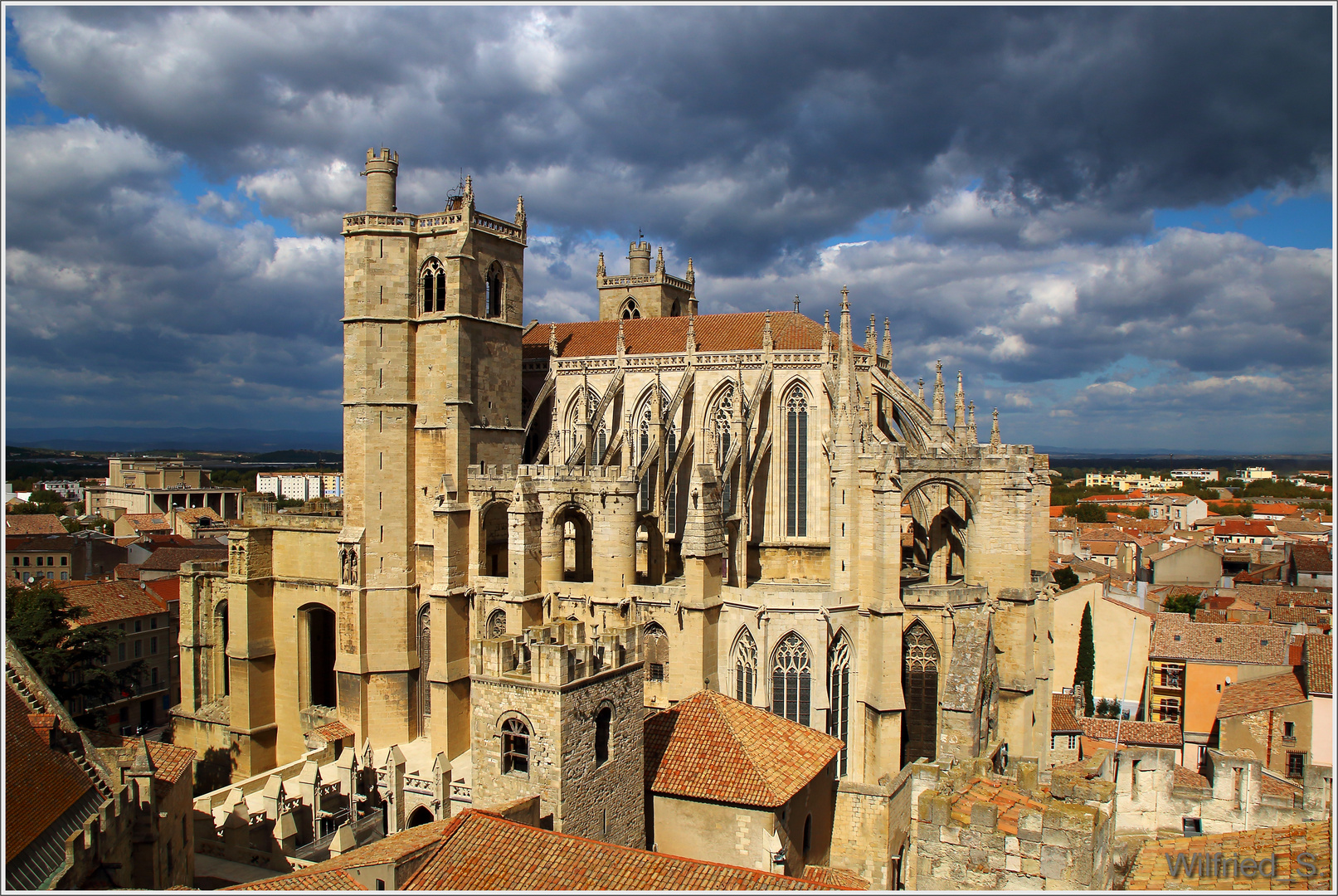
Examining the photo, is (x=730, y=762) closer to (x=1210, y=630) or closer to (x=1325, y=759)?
(x=1325, y=759)

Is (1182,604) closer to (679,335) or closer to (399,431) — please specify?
(679,335)

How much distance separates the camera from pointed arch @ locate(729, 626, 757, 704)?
30.6m

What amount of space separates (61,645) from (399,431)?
64.2 feet

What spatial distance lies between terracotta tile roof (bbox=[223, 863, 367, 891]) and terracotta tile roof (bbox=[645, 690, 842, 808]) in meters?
8.24

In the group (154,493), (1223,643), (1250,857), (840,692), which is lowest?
(1223,643)

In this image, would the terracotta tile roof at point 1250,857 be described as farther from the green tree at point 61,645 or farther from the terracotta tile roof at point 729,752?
the green tree at point 61,645

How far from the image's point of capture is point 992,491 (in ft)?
104

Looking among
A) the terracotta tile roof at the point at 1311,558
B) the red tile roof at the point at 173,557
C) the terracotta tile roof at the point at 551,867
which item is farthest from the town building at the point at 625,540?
Result: the terracotta tile roof at the point at 1311,558

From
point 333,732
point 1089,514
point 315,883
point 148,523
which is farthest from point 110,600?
point 1089,514

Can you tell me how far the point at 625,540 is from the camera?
109ft

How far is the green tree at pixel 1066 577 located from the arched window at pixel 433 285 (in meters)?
47.8

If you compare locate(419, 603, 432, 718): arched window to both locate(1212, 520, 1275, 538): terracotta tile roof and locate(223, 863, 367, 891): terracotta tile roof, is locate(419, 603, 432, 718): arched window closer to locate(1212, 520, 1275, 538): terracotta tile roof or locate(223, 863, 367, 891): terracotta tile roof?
locate(223, 863, 367, 891): terracotta tile roof

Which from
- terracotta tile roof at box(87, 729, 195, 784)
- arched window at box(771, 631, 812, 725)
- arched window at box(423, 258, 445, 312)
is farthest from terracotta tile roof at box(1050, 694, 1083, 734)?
terracotta tile roof at box(87, 729, 195, 784)

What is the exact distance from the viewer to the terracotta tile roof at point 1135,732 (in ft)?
127
